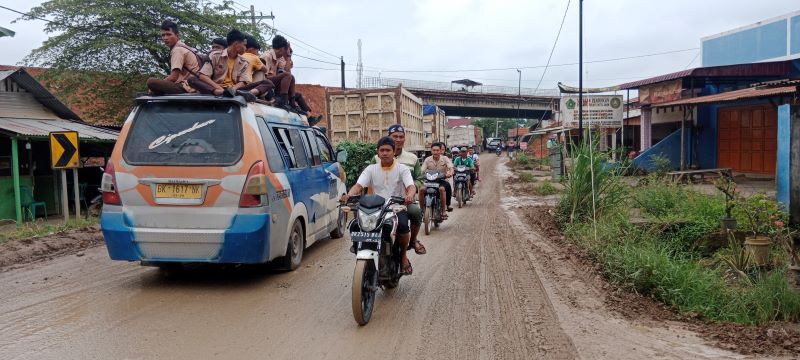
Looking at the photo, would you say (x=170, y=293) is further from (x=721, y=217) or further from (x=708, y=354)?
(x=721, y=217)

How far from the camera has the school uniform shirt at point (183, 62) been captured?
675cm

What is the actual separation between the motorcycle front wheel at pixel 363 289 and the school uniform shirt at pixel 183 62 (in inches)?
140

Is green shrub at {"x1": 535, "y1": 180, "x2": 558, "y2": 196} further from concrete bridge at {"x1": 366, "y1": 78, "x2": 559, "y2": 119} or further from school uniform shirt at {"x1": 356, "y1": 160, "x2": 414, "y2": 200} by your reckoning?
concrete bridge at {"x1": 366, "y1": 78, "x2": 559, "y2": 119}

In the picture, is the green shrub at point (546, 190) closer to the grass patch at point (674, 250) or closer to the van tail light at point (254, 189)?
the grass patch at point (674, 250)

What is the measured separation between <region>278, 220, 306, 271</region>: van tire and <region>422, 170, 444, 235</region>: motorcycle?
338 centimetres

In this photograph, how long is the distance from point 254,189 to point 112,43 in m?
15.6

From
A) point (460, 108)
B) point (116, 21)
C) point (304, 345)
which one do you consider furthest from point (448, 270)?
point (460, 108)

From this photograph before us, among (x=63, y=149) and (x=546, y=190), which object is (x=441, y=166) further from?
(x=546, y=190)

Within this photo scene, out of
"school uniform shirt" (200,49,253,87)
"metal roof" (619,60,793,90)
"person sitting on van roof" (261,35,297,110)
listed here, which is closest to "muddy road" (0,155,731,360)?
"school uniform shirt" (200,49,253,87)

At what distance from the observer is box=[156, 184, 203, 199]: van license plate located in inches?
213

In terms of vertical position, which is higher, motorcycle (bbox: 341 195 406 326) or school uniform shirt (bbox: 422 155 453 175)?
school uniform shirt (bbox: 422 155 453 175)

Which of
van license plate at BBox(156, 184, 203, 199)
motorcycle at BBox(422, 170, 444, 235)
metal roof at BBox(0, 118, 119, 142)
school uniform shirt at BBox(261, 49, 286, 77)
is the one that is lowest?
motorcycle at BBox(422, 170, 444, 235)

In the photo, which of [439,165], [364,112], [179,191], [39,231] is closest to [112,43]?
[364,112]

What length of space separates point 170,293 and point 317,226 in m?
2.23
